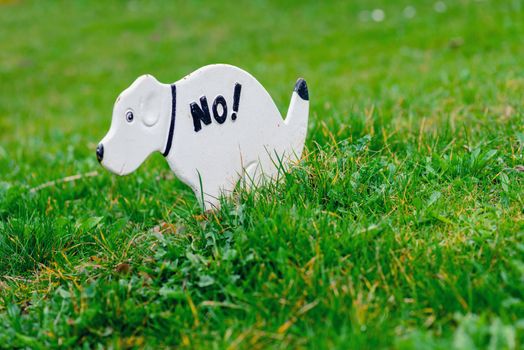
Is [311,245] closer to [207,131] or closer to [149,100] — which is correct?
[207,131]

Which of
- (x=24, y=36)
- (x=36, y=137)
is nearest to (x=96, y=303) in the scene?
(x=36, y=137)

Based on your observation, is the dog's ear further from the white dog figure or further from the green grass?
the green grass

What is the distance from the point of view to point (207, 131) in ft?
9.48

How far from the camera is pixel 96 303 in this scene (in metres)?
2.43

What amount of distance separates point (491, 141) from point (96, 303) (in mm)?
2306

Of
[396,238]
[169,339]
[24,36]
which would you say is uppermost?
[24,36]

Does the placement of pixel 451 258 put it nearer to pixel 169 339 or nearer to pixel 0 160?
pixel 169 339

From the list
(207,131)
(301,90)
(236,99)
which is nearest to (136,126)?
(207,131)

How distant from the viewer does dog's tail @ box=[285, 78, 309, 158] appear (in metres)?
3.30

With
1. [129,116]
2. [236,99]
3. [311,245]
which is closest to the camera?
[311,245]

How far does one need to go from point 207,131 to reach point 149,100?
1.10 feet

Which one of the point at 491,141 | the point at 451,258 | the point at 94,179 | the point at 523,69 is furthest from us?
the point at 523,69

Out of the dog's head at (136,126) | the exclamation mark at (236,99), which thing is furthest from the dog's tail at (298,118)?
the dog's head at (136,126)

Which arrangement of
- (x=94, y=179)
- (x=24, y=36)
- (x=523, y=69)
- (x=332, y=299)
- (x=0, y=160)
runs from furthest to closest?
(x=24, y=36), (x=523, y=69), (x=0, y=160), (x=94, y=179), (x=332, y=299)
